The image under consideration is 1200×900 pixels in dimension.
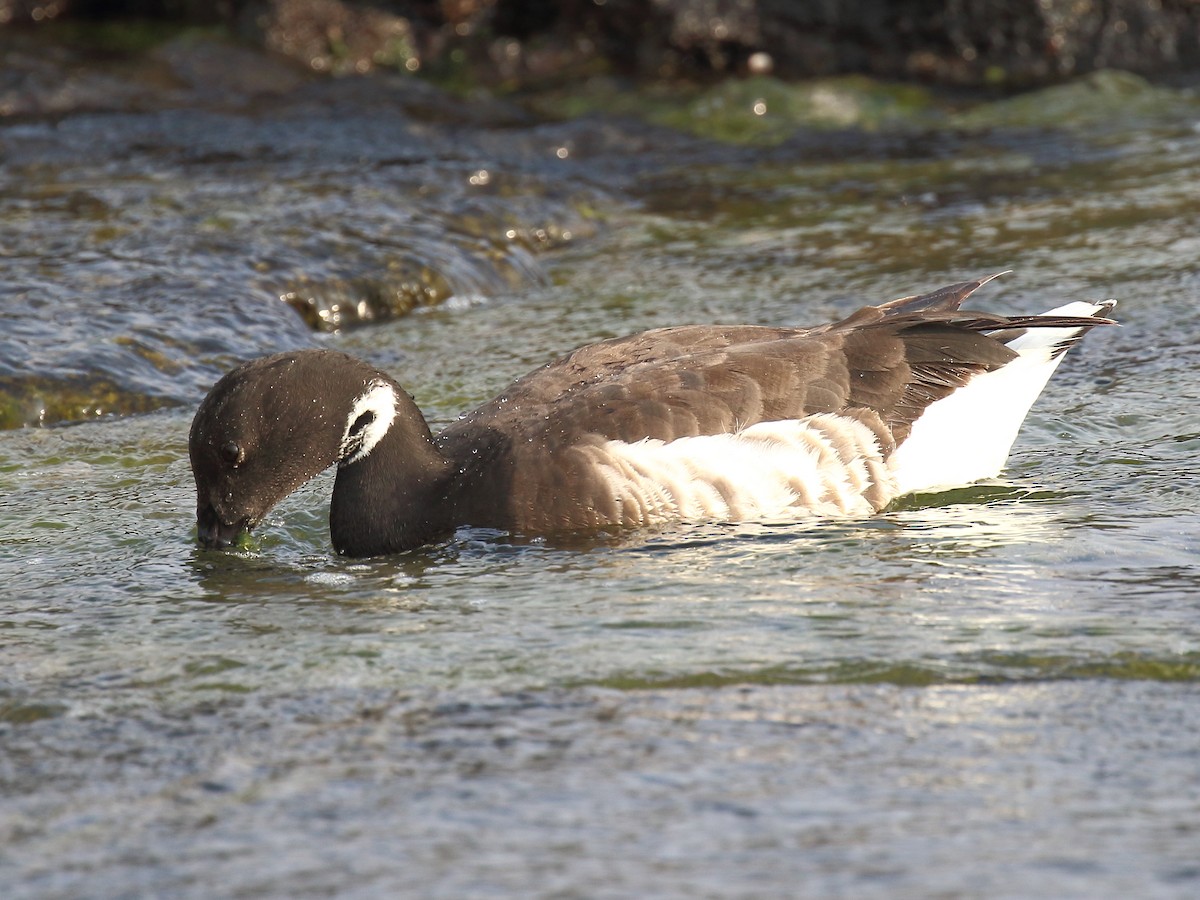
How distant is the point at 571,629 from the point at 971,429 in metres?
2.47

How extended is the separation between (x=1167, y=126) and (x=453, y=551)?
32.8 feet

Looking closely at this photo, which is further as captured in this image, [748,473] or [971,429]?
[971,429]

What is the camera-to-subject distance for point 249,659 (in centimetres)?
512

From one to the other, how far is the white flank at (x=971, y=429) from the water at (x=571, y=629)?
0.13 metres

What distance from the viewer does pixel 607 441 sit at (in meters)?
6.33

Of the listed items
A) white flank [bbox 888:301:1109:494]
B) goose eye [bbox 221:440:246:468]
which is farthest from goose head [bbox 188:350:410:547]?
white flank [bbox 888:301:1109:494]

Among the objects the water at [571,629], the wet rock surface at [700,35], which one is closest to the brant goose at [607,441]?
the water at [571,629]

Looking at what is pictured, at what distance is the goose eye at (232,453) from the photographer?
6047mm

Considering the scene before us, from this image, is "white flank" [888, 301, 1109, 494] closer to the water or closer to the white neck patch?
the water

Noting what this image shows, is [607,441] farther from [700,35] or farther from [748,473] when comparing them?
[700,35]

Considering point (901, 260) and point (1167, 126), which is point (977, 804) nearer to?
→ point (901, 260)

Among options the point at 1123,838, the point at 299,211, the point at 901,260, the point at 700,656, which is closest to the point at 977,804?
the point at 1123,838

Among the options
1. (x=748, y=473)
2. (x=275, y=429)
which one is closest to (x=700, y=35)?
(x=748, y=473)

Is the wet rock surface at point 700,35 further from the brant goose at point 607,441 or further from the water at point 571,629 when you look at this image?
the brant goose at point 607,441
